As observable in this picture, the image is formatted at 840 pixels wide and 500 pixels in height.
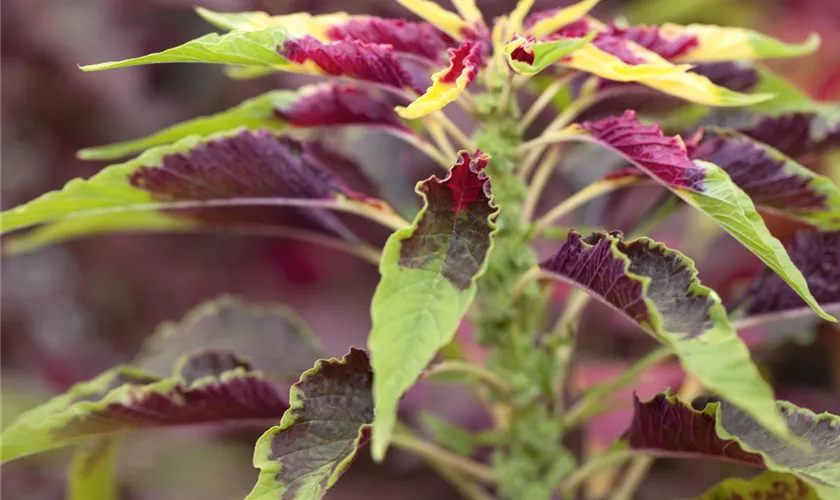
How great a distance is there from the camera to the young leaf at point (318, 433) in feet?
1.58

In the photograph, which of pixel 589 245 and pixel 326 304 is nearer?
pixel 589 245

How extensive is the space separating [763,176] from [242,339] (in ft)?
1.53

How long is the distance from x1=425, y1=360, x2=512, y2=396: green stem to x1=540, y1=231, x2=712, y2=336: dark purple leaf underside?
135 millimetres

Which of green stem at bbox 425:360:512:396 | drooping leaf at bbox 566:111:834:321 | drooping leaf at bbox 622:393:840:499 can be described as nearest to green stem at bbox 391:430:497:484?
green stem at bbox 425:360:512:396

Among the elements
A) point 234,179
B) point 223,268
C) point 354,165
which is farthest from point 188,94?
point 234,179

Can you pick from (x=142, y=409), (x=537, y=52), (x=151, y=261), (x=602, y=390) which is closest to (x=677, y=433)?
(x=602, y=390)

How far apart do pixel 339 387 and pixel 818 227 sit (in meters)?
0.37

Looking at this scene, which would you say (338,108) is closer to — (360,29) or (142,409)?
(360,29)

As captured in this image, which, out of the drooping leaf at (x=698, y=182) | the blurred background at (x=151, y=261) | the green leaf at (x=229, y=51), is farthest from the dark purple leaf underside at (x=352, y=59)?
the blurred background at (x=151, y=261)

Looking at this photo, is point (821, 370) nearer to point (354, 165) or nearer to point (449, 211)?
point (354, 165)

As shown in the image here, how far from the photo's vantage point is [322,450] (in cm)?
51

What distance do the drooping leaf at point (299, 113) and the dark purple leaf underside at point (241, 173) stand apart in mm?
27

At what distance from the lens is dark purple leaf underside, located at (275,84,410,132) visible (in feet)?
2.10

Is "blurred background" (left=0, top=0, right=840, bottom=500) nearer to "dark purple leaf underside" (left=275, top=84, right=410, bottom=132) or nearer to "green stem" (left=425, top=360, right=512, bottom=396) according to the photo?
"green stem" (left=425, top=360, right=512, bottom=396)
